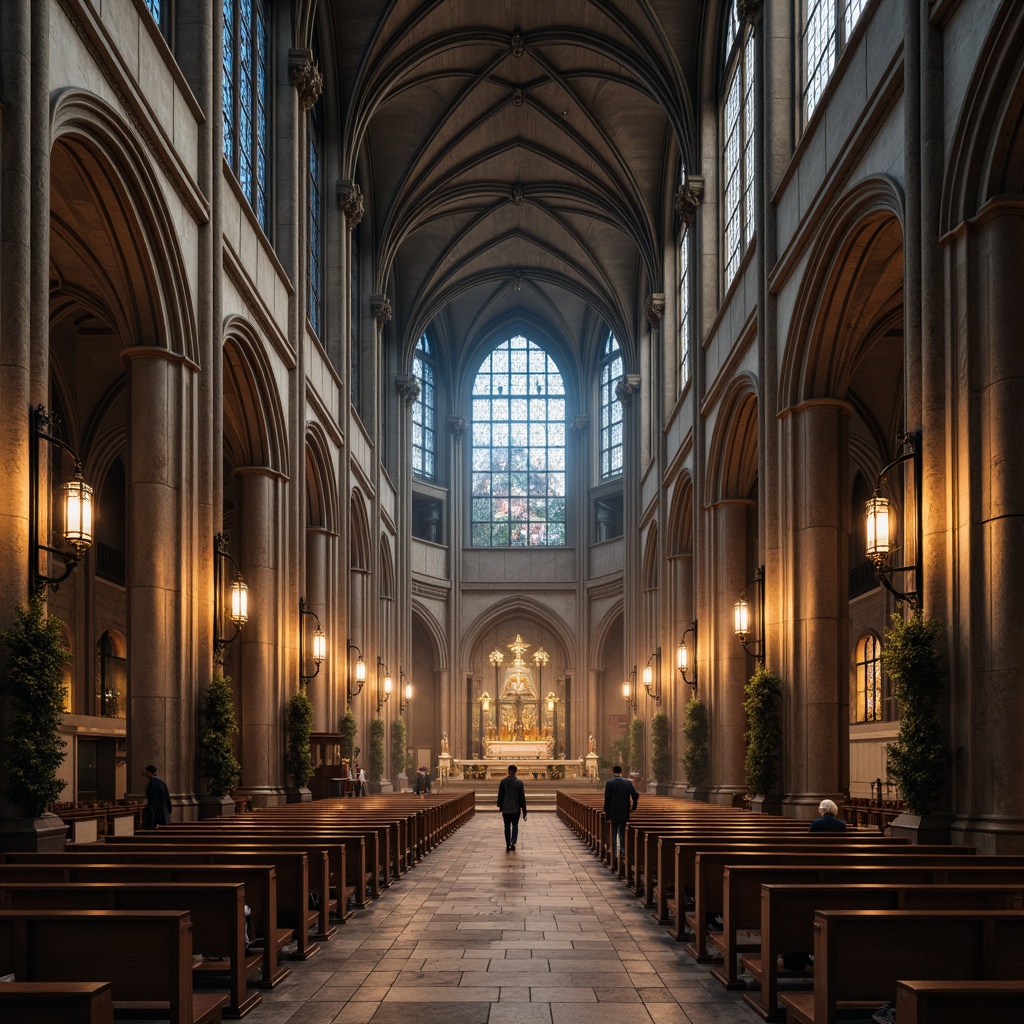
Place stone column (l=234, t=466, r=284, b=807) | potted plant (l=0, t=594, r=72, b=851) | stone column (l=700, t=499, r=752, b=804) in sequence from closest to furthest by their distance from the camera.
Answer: potted plant (l=0, t=594, r=72, b=851) → stone column (l=234, t=466, r=284, b=807) → stone column (l=700, t=499, r=752, b=804)

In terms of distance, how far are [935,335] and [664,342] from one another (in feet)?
79.6

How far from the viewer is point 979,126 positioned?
12078 mm

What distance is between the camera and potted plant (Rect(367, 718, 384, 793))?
119ft

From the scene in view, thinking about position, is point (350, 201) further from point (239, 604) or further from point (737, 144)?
point (239, 604)

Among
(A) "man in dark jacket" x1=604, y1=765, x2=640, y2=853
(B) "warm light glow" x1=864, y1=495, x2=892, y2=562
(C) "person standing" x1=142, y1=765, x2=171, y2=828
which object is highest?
(B) "warm light glow" x1=864, y1=495, x2=892, y2=562

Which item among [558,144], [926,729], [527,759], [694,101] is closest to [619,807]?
[926,729]

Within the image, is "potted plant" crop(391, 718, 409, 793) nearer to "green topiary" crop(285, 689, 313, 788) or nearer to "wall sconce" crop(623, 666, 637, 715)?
"wall sconce" crop(623, 666, 637, 715)

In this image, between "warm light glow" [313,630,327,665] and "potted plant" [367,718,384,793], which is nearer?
"warm light glow" [313,630,327,665]

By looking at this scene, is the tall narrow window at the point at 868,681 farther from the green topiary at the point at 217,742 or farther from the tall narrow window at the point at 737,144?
the green topiary at the point at 217,742

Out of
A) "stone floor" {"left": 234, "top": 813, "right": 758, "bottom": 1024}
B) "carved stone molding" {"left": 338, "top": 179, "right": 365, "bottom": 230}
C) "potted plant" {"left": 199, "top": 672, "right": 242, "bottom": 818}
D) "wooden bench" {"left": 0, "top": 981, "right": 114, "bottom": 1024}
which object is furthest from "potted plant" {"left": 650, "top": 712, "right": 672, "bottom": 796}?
"wooden bench" {"left": 0, "top": 981, "right": 114, "bottom": 1024}

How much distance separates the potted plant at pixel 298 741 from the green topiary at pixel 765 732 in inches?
330

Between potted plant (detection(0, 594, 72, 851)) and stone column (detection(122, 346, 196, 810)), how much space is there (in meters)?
5.06

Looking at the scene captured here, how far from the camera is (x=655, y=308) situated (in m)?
37.4

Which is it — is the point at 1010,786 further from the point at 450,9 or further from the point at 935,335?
the point at 450,9
